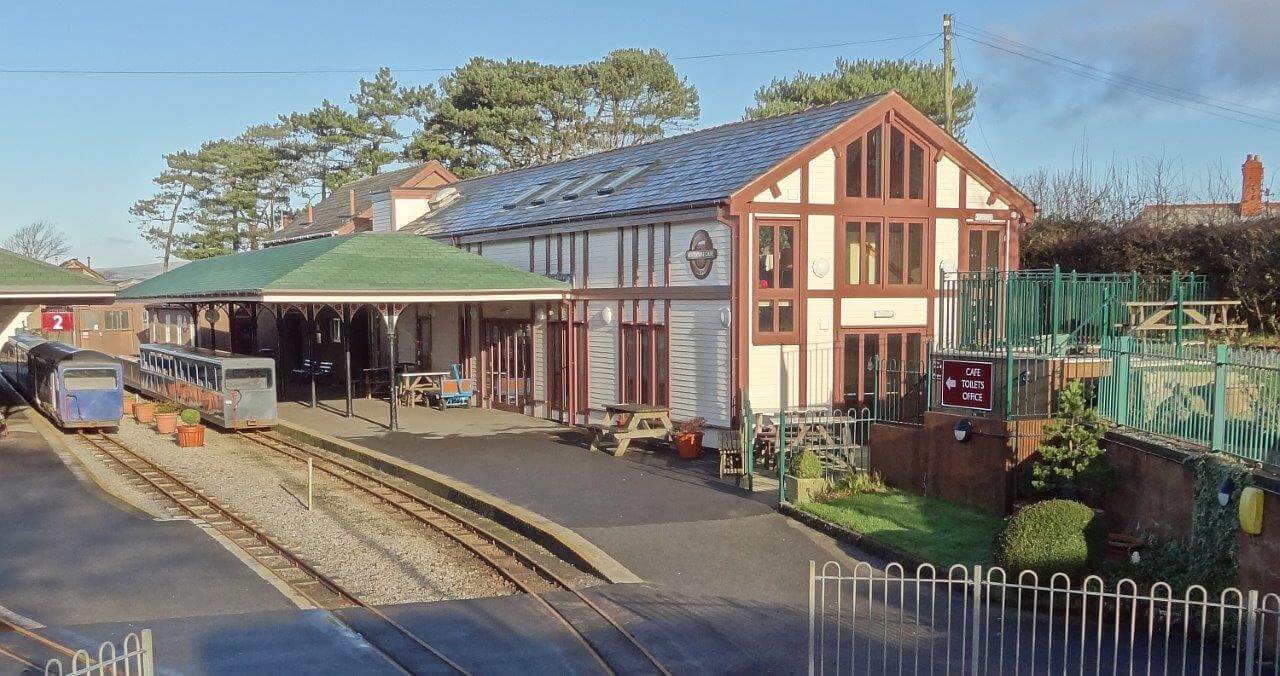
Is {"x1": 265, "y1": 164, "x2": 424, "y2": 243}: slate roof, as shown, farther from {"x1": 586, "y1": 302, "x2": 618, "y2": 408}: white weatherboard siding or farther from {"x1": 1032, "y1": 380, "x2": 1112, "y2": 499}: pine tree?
{"x1": 1032, "y1": 380, "x2": 1112, "y2": 499}: pine tree

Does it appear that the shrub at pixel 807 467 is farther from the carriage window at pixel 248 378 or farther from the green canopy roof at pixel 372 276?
the carriage window at pixel 248 378

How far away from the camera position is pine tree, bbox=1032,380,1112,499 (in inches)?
A: 476

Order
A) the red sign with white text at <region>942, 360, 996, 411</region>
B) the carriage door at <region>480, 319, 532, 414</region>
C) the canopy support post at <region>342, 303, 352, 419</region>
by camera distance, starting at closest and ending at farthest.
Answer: the red sign with white text at <region>942, 360, 996, 411</region>
the canopy support post at <region>342, 303, 352, 419</region>
the carriage door at <region>480, 319, 532, 414</region>

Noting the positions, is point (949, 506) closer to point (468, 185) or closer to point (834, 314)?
point (834, 314)

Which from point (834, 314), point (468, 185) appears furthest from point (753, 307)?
point (468, 185)

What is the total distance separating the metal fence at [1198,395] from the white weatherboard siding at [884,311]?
308 inches

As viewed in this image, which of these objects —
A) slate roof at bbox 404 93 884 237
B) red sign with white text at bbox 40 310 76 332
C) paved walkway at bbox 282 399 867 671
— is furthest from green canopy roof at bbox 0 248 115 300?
red sign with white text at bbox 40 310 76 332

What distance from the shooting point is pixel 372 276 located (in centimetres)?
2409

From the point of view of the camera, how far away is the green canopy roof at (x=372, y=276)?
75.2ft

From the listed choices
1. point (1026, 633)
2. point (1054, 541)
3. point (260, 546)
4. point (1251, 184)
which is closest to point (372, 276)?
point (260, 546)

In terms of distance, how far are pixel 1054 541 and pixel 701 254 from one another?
36.8 ft

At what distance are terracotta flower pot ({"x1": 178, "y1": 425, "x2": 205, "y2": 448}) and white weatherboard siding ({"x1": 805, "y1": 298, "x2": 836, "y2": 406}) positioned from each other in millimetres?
13295

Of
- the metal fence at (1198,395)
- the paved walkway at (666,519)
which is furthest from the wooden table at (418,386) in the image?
the metal fence at (1198,395)

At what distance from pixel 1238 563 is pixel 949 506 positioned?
490 centimetres
